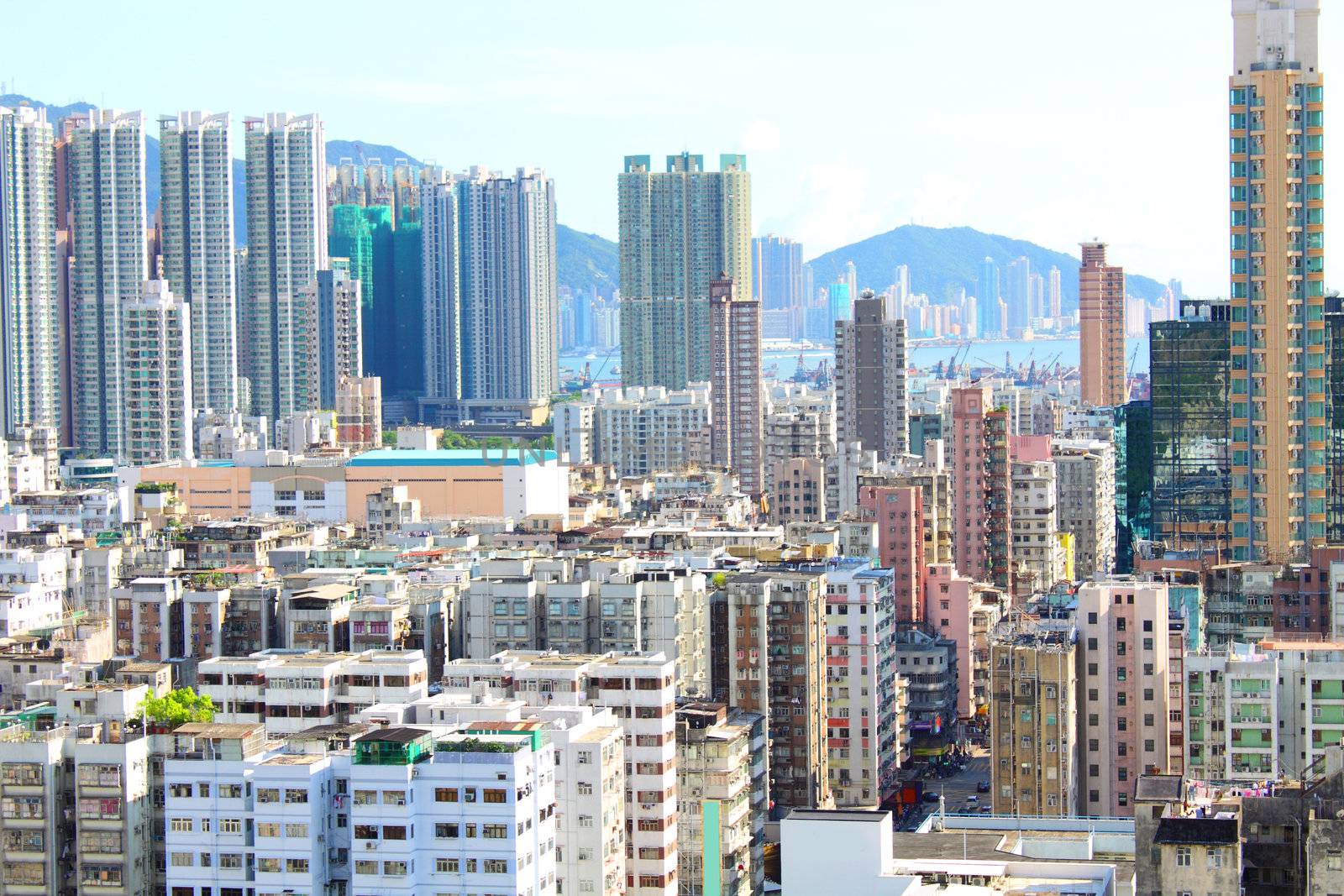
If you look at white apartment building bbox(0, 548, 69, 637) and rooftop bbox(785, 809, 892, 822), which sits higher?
white apartment building bbox(0, 548, 69, 637)

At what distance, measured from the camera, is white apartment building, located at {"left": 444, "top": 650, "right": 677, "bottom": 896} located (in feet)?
Result: 89.5

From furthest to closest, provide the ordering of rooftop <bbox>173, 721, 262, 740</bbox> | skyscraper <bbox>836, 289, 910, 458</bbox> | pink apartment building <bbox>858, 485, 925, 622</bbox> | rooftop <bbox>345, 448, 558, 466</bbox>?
1. skyscraper <bbox>836, 289, 910, 458</bbox>
2. rooftop <bbox>345, 448, 558, 466</bbox>
3. pink apartment building <bbox>858, 485, 925, 622</bbox>
4. rooftop <bbox>173, 721, 262, 740</bbox>

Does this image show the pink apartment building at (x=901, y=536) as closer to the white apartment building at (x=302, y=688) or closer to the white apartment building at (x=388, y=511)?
the white apartment building at (x=388, y=511)

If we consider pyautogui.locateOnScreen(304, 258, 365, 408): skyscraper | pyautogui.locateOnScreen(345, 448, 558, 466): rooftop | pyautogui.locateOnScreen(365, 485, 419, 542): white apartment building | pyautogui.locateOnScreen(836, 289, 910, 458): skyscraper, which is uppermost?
pyautogui.locateOnScreen(304, 258, 365, 408): skyscraper

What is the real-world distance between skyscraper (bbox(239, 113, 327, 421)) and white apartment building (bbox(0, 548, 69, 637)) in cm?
5251

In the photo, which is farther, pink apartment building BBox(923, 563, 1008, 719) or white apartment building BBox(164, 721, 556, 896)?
pink apartment building BBox(923, 563, 1008, 719)

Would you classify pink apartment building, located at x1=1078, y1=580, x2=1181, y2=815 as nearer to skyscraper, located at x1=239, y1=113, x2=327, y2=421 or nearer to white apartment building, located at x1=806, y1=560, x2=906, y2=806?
white apartment building, located at x1=806, y1=560, x2=906, y2=806

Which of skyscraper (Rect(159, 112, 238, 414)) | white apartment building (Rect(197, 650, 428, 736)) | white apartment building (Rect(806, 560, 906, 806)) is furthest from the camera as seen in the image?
skyscraper (Rect(159, 112, 238, 414))

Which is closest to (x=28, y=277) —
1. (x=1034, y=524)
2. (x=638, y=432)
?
(x=638, y=432)

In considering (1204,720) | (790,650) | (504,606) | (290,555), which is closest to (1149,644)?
(1204,720)

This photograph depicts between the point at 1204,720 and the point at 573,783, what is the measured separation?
10.2m

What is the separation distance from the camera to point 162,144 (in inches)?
3693

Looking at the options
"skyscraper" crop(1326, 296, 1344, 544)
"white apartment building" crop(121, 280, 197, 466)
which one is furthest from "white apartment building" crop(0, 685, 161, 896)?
"white apartment building" crop(121, 280, 197, 466)

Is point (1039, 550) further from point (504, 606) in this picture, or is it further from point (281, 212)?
point (281, 212)
